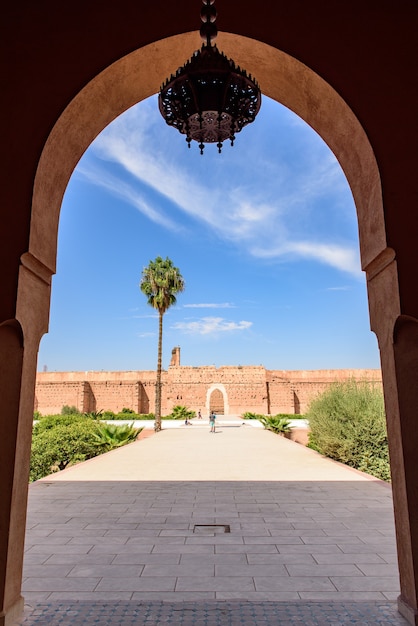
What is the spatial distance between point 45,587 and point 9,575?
2.30ft

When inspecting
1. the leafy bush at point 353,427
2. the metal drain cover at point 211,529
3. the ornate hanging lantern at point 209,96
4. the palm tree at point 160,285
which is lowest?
the metal drain cover at point 211,529

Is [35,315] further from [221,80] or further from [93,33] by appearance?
[93,33]

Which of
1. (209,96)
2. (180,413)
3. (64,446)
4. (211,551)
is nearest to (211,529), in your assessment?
(211,551)

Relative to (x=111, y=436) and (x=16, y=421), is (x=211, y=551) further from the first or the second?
(x=111, y=436)

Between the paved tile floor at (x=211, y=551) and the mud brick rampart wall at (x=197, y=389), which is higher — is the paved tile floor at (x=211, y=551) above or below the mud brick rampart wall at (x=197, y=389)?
below

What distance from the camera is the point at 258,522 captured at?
4.89 meters

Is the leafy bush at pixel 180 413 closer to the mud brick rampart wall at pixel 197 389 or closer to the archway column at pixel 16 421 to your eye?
the mud brick rampart wall at pixel 197 389

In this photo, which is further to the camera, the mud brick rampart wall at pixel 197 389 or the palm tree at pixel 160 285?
the mud brick rampart wall at pixel 197 389

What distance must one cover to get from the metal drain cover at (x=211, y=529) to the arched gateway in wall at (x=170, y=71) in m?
2.20

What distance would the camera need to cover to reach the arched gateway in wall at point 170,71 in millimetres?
2789

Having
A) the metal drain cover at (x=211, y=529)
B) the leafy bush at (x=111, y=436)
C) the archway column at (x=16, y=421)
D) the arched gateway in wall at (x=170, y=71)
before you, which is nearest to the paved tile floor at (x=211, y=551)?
the metal drain cover at (x=211, y=529)

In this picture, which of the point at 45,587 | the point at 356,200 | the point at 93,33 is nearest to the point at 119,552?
the point at 45,587

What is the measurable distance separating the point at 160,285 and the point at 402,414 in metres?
19.8

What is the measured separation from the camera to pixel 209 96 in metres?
2.64
